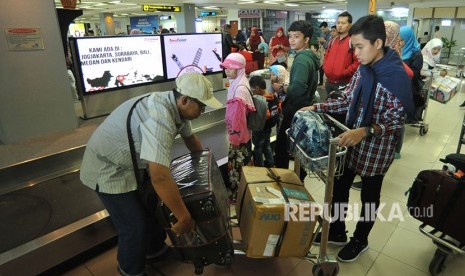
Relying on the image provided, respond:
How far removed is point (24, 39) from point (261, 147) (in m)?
2.88

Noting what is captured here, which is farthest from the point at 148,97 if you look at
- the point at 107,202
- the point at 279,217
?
the point at 279,217

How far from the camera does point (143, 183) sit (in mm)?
1812

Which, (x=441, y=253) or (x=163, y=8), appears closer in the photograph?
(x=441, y=253)

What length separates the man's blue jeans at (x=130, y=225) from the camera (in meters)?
1.78

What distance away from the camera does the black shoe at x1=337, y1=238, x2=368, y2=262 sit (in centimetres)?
225

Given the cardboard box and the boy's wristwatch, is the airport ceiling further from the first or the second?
the boy's wristwatch

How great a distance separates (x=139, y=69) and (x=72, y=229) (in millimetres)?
2954

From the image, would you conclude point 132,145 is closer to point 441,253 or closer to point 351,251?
point 351,251

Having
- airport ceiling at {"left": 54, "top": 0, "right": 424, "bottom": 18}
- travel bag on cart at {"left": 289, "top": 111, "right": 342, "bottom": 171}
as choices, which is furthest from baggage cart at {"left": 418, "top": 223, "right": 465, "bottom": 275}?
airport ceiling at {"left": 54, "top": 0, "right": 424, "bottom": 18}

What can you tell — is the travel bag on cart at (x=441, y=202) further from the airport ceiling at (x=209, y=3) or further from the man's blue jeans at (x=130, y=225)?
the airport ceiling at (x=209, y=3)

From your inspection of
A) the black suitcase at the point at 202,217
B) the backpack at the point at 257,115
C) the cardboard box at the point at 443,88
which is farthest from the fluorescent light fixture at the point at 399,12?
the black suitcase at the point at 202,217

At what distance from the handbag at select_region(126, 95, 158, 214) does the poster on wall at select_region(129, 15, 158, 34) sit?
25.5 m

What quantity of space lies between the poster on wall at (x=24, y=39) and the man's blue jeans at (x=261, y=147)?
8.81 ft

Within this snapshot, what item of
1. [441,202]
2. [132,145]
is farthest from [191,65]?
[441,202]
